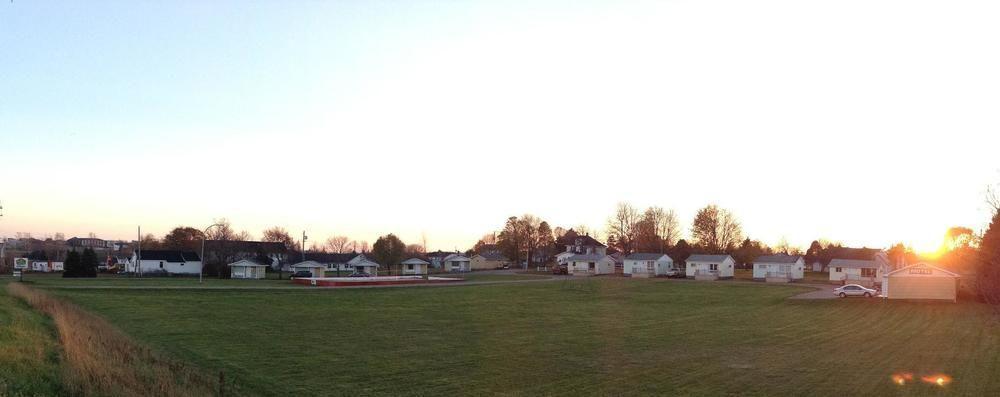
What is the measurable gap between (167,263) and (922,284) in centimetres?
10612

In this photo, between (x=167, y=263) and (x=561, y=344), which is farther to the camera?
(x=167, y=263)

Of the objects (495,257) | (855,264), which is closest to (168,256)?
(495,257)

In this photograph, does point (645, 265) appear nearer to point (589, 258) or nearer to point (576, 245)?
point (589, 258)

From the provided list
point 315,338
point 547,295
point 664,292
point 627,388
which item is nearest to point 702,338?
point 627,388

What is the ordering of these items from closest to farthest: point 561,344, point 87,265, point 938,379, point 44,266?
point 938,379
point 561,344
point 87,265
point 44,266

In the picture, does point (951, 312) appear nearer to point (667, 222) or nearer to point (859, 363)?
point (859, 363)

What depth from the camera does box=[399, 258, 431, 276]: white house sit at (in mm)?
109562

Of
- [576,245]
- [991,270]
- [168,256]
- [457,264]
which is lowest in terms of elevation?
[457,264]

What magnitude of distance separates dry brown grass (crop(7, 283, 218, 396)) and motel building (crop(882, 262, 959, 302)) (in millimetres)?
57112

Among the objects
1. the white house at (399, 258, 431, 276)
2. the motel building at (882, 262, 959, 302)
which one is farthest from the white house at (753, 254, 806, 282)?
the white house at (399, 258, 431, 276)

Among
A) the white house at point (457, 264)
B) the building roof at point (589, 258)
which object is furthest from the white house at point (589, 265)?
the white house at point (457, 264)

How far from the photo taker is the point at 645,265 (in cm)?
9981

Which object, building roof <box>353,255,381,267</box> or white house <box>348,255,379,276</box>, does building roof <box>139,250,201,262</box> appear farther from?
building roof <box>353,255,381,267</box>

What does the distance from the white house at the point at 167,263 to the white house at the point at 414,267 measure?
3404 centimetres
